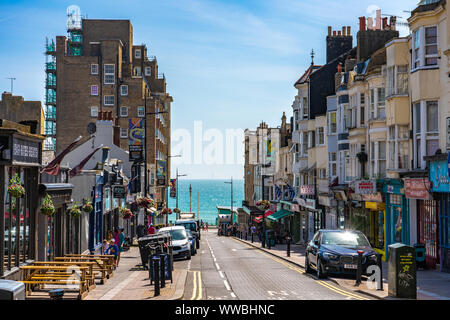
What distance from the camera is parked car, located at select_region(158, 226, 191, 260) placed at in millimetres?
32031

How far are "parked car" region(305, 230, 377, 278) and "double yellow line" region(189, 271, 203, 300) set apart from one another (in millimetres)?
4538

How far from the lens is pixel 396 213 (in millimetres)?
32375

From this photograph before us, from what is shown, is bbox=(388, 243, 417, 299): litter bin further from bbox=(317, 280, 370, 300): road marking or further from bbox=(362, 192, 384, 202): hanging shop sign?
bbox=(362, 192, 384, 202): hanging shop sign

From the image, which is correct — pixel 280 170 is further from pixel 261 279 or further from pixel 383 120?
pixel 261 279

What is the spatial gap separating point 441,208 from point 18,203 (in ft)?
58.5

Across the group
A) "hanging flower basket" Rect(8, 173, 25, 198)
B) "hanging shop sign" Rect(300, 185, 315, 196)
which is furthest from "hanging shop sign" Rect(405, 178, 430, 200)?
"hanging shop sign" Rect(300, 185, 315, 196)

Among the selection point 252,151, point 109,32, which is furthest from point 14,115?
point 252,151

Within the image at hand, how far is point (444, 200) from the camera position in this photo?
2581cm

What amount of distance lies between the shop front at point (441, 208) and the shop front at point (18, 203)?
1588cm

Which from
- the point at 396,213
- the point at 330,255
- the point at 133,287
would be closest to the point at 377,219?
the point at 396,213

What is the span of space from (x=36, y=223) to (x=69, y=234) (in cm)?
639

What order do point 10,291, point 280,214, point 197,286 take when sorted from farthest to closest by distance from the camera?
point 280,214, point 197,286, point 10,291

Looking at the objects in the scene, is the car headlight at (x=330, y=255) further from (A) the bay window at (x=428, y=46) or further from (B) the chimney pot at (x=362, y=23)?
(B) the chimney pot at (x=362, y=23)

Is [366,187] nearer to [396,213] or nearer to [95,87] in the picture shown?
[396,213]
